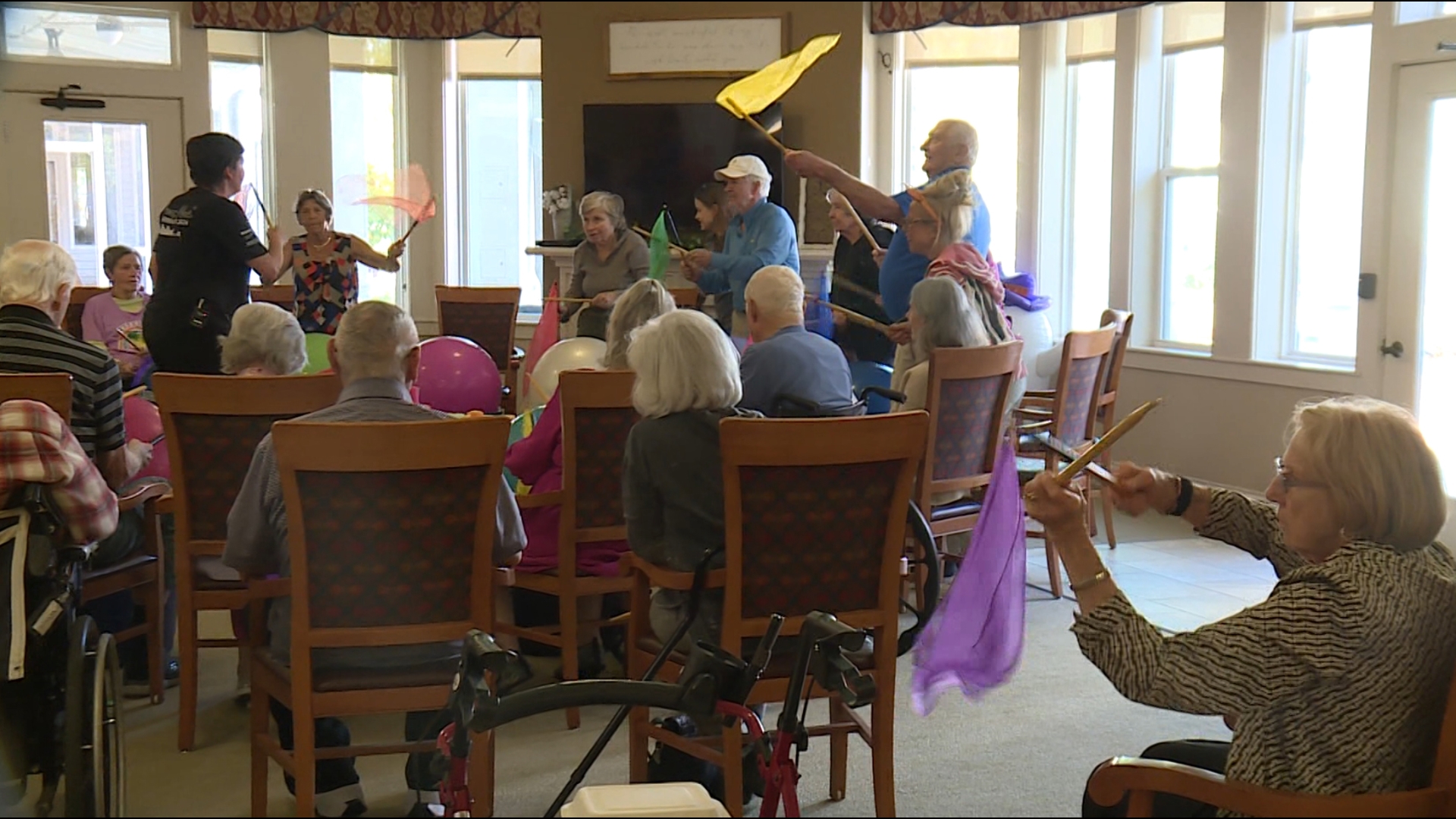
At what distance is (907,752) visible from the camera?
2684 millimetres

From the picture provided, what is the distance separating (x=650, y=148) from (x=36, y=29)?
3242mm

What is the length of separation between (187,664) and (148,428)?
0.75 metres

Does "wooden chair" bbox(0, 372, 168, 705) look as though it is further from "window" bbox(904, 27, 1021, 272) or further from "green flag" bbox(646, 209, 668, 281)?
"window" bbox(904, 27, 1021, 272)

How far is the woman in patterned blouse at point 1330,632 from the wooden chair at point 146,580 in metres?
1.91

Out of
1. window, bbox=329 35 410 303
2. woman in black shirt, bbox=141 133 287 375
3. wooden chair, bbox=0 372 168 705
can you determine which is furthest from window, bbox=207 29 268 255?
wooden chair, bbox=0 372 168 705

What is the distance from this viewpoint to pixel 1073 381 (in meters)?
3.95

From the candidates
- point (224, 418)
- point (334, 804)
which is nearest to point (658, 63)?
point (224, 418)

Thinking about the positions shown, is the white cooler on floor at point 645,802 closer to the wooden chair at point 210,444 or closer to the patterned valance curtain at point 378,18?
the wooden chair at point 210,444

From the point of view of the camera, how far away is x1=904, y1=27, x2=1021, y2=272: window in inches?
258

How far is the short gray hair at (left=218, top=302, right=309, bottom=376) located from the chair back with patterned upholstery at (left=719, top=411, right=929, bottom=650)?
123 centimetres

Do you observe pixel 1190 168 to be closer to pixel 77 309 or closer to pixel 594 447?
pixel 594 447

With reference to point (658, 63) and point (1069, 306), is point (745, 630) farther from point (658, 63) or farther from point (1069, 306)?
point (658, 63)

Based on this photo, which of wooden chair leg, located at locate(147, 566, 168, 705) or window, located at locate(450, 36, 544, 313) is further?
window, located at locate(450, 36, 544, 313)

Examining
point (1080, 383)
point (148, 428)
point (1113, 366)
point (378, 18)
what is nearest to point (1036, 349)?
point (1113, 366)
